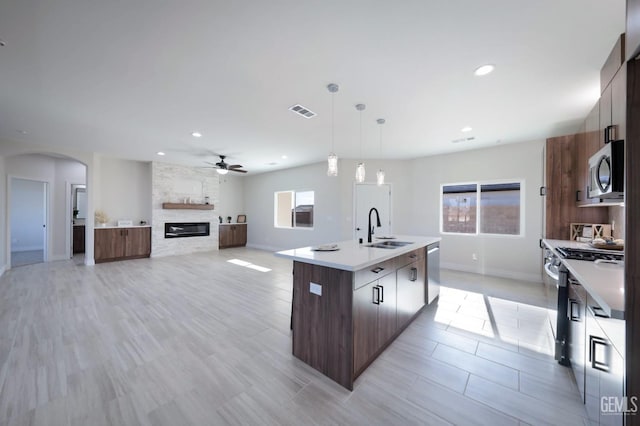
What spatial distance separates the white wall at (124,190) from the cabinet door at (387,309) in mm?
7251

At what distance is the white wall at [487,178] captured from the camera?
4598mm

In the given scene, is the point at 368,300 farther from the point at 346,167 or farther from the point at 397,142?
the point at 346,167

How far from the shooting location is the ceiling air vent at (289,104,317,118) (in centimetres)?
324

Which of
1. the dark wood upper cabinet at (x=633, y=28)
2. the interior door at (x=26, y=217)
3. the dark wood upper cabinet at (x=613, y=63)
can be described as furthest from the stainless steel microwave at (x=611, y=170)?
the interior door at (x=26, y=217)

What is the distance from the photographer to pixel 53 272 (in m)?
4.98

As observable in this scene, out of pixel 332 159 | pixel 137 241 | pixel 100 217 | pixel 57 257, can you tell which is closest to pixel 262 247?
pixel 137 241

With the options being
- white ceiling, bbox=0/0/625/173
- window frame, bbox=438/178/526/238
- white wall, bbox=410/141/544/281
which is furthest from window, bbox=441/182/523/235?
white ceiling, bbox=0/0/625/173

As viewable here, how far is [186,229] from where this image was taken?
24.5 ft

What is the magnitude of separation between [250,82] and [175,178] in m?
5.91

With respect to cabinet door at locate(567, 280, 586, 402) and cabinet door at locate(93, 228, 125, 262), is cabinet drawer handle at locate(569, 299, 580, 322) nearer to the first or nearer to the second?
cabinet door at locate(567, 280, 586, 402)

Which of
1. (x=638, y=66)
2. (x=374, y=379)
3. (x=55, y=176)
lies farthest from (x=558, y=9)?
(x=55, y=176)

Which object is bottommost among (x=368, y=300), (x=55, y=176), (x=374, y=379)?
(x=374, y=379)

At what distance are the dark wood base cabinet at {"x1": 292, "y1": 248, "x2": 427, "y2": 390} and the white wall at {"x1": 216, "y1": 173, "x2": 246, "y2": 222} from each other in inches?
301

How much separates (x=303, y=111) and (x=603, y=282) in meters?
3.35
